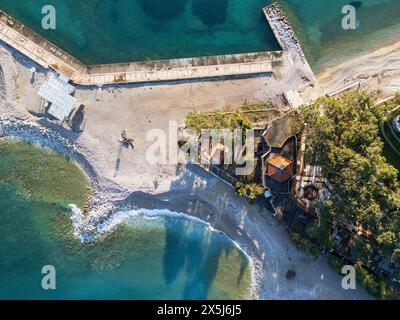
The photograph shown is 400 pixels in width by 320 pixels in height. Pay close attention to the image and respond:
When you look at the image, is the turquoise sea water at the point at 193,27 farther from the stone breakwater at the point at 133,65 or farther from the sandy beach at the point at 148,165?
the sandy beach at the point at 148,165

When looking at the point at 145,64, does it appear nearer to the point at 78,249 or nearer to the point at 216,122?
the point at 216,122

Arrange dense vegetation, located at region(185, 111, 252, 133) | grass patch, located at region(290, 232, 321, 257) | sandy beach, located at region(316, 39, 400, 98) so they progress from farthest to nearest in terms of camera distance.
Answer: sandy beach, located at region(316, 39, 400, 98) < grass patch, located at region(290, 232, 321, 257) < dense vegetation, located at region(185, 111, 252, 133)

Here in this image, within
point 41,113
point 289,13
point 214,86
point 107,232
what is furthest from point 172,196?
point 289,13

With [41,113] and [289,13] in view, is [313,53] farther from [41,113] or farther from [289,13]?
[41,113]

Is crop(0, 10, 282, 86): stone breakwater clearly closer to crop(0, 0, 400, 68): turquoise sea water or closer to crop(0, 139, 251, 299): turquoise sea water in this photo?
crop(0, 0, 400, 68): turquoise sea water

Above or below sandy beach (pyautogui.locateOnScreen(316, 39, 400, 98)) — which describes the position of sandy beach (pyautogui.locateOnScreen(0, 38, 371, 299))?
below

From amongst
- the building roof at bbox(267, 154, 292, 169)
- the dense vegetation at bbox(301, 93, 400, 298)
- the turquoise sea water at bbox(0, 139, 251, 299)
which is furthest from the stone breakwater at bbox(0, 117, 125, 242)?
the dense vegetation at bbox(301, 93, 400, 298)
